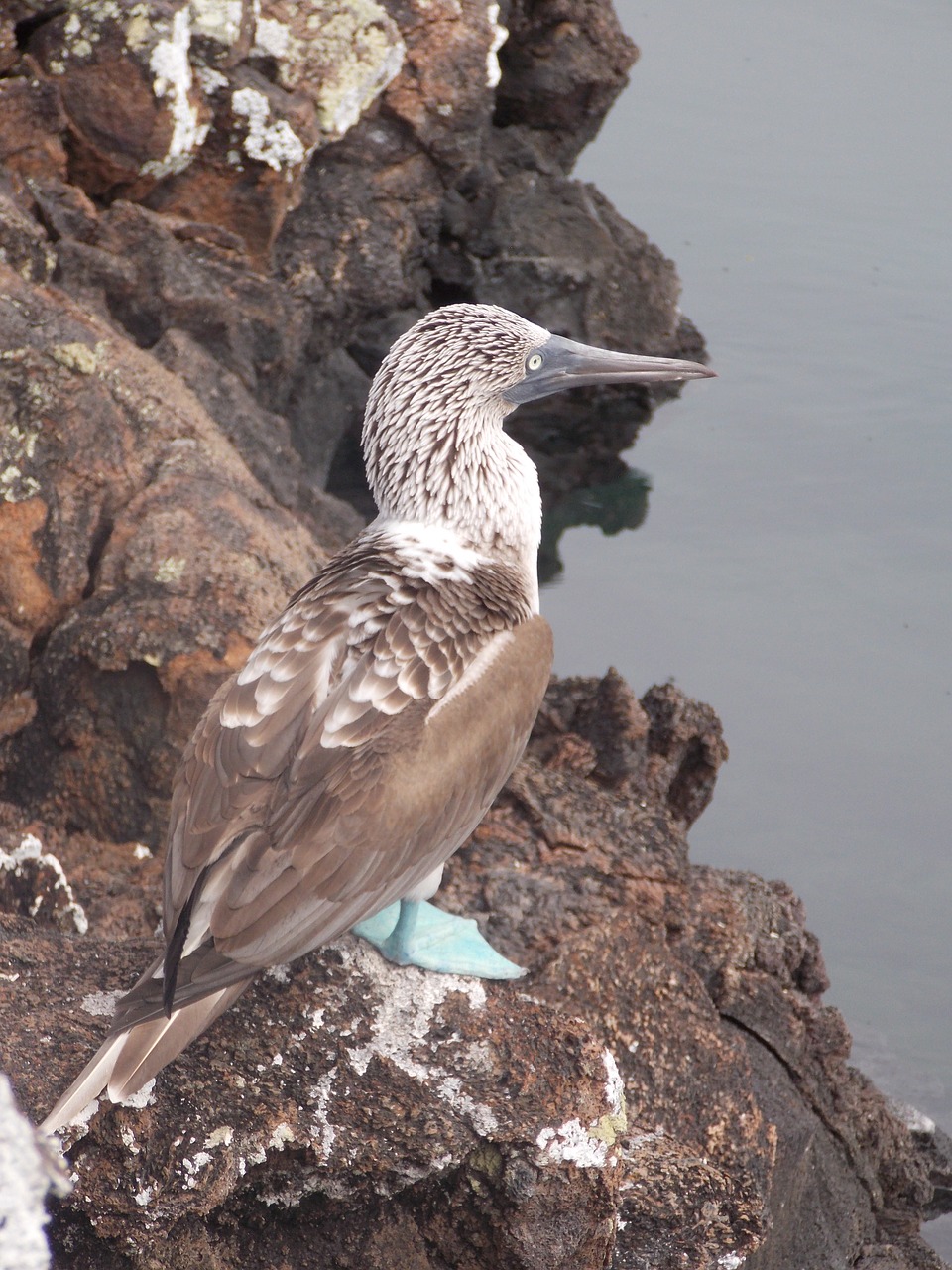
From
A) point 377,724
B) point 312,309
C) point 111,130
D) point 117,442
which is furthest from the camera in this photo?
point 312,309

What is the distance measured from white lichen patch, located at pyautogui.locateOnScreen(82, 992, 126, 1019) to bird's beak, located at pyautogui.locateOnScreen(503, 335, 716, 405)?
221cm

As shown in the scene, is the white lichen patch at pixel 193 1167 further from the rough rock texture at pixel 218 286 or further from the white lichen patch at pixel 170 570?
the white lichen patch at pixel 170 570

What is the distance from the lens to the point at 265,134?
608cm

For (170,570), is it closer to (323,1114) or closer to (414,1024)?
Answer: (414,1024)

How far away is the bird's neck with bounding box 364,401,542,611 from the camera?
4.09 m

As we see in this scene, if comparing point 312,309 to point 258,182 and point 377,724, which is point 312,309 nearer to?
point 258,182

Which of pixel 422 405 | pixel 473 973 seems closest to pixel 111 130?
pixel 422 405

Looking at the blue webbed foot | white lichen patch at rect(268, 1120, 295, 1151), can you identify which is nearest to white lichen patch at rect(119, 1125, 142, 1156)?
white lichen patch at rect(268, 1120, 295, 1151)

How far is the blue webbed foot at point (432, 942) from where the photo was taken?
3.29 meters

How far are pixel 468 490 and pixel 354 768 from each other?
128 centimetres

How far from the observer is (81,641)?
4219mm

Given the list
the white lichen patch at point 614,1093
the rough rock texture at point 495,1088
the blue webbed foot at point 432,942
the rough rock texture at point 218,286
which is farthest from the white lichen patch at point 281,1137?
the rough rock texture at point 218,286

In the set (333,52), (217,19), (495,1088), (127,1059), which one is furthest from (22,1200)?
(333,52)

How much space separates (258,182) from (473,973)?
166 inches
